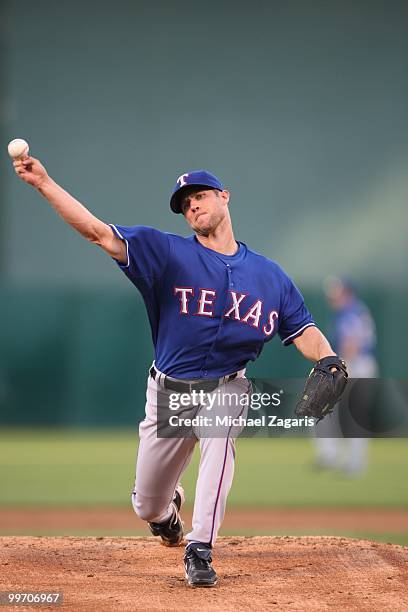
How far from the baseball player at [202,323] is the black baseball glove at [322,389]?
0.05 feet

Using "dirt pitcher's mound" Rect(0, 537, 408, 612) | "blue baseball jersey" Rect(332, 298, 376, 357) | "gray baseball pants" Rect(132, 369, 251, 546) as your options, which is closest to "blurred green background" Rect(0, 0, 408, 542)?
"blue baseball jersey" Rect(332, 298, 376, 357)

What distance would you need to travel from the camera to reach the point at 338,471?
34.2 feet

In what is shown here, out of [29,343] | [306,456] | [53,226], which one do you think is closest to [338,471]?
[306,456]

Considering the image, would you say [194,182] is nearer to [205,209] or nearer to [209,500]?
[205,209]

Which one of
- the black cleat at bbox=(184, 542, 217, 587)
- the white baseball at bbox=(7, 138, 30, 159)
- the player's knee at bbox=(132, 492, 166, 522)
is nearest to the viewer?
the white baseball at bbox=(7, 138, 30, 159)

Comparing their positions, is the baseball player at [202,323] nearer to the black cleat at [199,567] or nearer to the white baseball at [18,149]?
the black cleat at [199,567]

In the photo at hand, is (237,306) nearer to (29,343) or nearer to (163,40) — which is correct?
(29,343)

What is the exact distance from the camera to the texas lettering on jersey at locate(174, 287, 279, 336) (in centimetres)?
438

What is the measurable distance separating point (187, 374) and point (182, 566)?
38.4 inches

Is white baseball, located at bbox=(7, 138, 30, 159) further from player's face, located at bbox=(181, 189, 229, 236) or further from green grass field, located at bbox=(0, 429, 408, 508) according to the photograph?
green grass field, located at bbox=(0, 429, 408, 508)

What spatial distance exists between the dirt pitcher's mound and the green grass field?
2788 millimetres

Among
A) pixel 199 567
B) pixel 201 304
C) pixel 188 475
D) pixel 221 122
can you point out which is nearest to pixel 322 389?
pixel 201 304

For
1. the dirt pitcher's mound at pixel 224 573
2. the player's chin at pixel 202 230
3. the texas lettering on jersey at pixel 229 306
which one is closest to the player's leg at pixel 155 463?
the dirt pitcher's mound at pixel 224 573

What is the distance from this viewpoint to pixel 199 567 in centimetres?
426
